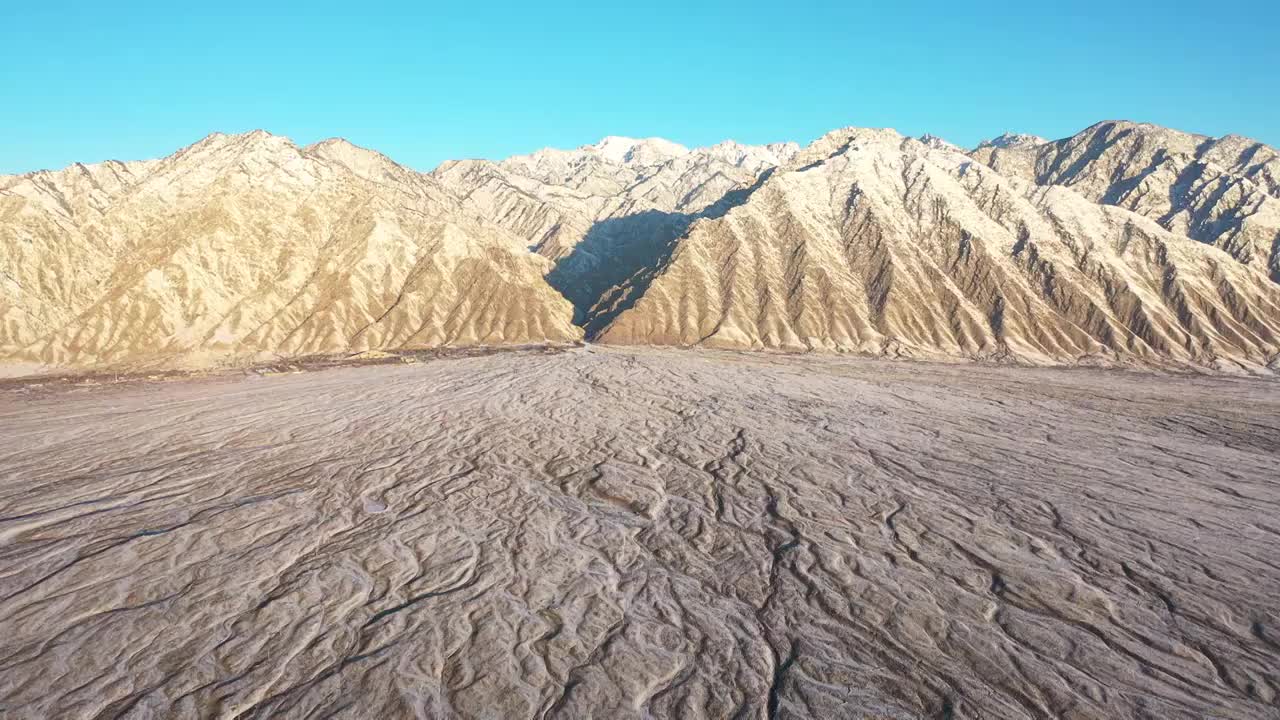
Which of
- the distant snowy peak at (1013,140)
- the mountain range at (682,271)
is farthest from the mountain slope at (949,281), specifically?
the distant snowy peak at (1013,140)

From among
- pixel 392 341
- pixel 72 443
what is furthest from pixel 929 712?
pixel 392 341

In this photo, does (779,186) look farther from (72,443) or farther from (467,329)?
(72,443)

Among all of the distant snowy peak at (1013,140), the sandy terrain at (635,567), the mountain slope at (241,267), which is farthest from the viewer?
the distant snowy peak at (1013,140)

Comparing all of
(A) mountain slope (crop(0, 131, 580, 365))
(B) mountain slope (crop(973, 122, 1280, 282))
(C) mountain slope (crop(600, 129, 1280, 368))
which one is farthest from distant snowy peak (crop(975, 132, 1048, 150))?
(A) mountain slope (crop(0, 131, 580, 365))

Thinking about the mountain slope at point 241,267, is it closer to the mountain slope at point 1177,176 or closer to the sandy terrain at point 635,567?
the sandy terrain at point 635,567

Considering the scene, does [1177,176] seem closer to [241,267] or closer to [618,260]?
[618,260]

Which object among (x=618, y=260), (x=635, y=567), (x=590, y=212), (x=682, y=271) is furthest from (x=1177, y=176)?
(x=635, y=567)
